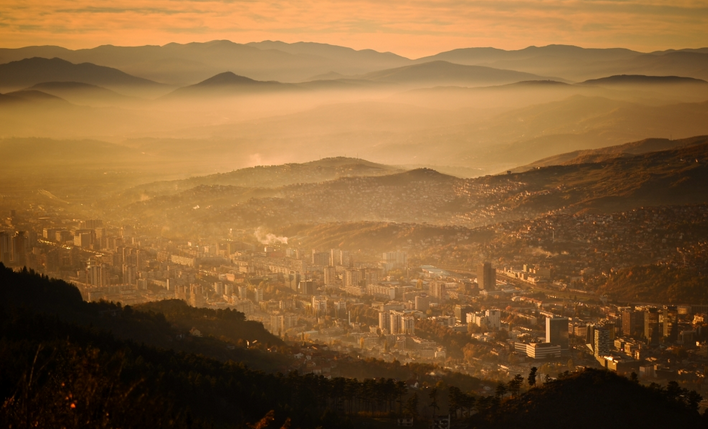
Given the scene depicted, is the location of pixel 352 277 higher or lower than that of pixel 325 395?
higher

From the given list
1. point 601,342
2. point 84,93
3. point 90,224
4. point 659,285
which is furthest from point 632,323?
point 84,93

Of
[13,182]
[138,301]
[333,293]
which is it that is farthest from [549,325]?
[13,182]

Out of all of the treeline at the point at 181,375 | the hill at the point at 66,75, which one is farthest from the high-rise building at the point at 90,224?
the hill at the point at 66,75

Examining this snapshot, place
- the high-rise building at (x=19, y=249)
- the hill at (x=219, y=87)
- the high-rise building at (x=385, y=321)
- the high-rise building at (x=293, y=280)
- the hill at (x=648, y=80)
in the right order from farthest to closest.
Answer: the hill at (x=219, y=87)
the hill at (x=648, y=80)
the high-rise building at (x=293, y=280)
the high-rise building at (x=19, y=249)
the high-rise building at (x=385, y=321)

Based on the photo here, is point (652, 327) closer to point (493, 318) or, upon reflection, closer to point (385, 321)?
point (493, 318)

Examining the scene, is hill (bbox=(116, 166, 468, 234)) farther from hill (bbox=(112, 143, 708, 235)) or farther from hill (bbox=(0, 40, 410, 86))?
hill (bbox=(0, 40, 410, 86))

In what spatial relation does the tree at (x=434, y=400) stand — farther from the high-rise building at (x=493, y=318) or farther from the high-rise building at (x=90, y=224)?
the high-rise building at (x=90, y=224)

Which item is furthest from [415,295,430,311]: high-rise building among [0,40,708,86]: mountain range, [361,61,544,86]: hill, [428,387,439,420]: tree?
[361,61,544,86]: hill
